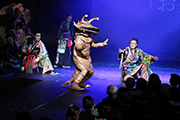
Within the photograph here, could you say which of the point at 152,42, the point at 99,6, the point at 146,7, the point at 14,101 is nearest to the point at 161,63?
the point at 152,42

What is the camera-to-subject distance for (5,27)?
8312 millimetres

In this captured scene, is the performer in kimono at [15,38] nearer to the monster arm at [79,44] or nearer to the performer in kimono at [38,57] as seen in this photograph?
the performer in kimono at [38,57]

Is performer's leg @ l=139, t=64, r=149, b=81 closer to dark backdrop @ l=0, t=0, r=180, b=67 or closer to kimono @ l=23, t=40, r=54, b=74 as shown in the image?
kimono @ l=23, t=40, r=54, b=74

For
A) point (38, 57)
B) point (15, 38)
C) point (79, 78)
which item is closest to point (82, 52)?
point (79, 78)

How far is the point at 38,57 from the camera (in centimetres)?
657

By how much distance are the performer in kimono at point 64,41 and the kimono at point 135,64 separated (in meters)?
2.84

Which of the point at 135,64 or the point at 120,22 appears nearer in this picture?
the point at 135,64

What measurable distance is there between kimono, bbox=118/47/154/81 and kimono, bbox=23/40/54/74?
2.15m

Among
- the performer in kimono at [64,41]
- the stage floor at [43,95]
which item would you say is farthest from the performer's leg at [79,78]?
the performer in kimono at [64,41]

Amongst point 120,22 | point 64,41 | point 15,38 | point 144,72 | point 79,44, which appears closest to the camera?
point 79,44

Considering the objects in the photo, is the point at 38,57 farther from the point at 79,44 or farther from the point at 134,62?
the point at 134,62

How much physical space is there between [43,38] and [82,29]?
548 centimetres

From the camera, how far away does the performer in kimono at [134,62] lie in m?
5.85

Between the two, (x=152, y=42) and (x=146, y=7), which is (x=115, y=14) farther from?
(x=152, y=42)
